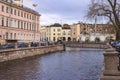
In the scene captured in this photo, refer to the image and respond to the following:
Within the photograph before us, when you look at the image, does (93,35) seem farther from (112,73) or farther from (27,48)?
(112,73)

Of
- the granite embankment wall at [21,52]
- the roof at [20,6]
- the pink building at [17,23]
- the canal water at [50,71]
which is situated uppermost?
the roof at [20,6]

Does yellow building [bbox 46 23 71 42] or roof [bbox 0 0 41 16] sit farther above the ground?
roof [bbox 0 0 41 16]

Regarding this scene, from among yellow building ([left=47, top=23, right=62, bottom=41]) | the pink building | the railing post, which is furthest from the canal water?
yellow building ([left=47, top=23, right=62, bottom=41])

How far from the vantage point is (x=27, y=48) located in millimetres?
55781

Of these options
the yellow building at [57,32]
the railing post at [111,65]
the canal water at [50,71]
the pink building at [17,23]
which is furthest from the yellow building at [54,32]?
the railing post at [111,65]

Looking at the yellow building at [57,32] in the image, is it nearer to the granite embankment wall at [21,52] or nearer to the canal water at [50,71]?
the granite embankment wall at [21,52]

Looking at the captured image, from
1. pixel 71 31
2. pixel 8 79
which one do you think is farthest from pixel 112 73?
pixel 71 31

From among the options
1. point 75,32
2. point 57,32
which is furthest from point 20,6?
point 57,32

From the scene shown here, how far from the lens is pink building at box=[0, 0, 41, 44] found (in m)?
75.8

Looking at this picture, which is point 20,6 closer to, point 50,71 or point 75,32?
point 50,71

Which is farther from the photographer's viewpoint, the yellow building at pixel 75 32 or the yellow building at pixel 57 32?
the yellow building at pixel 57 32

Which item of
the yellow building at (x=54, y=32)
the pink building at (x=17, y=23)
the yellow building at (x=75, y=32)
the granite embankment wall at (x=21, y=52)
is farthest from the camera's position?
the yellow building at (x=54, y=32)

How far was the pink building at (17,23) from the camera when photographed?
75750 mm

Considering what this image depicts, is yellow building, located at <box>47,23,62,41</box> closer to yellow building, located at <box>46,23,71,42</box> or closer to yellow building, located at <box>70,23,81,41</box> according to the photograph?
yellow building, located at <box>46,23,71,42</box>
